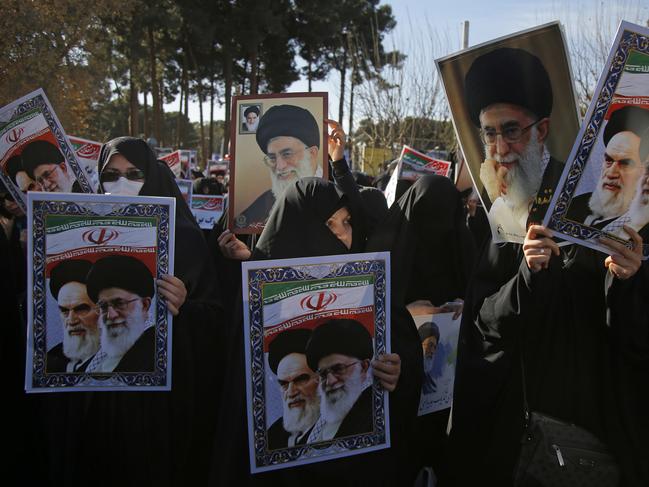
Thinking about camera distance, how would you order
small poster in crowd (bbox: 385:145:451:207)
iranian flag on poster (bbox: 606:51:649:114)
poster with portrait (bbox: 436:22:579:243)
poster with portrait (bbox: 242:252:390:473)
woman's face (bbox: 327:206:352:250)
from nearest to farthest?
iranian flag on poster (bbox: 606:51:649:114)
poster with portrait (bbox: 436:22:579:243)
poster with portrait (bbox: 242:252:390:473)
woman's face (bbox: 327:206:352:250)
small poster in crowd (bbox: 385:145:451:207)

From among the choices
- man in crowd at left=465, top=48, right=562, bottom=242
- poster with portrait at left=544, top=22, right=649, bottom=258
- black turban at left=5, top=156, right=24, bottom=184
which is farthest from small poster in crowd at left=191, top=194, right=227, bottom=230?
poster with portrait at left=544, top=22, right=649, bottom=258

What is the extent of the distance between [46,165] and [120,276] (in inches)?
39.8

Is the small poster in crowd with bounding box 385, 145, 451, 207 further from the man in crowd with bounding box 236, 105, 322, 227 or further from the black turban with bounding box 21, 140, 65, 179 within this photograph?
the black turban with bounding box 21, 140, 65, 179

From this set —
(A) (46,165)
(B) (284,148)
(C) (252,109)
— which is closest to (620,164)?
(B) (284,148)

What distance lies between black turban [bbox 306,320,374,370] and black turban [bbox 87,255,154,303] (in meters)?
0.63

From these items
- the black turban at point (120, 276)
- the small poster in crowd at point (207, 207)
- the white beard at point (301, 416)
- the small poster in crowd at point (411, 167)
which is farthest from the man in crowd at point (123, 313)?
the small poster in crowd at point (207, 207)

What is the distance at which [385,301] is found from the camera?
2.06 metres

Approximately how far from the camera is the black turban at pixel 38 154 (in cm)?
276

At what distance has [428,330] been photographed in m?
2.81

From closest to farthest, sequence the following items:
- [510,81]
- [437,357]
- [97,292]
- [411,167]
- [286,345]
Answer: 1. [510,81]
2. [286,345]
3. [97,292]
4. [437,357]
5. [411,167]

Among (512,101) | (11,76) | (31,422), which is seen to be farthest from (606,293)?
(11,76)

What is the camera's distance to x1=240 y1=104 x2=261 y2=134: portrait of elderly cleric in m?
3.12

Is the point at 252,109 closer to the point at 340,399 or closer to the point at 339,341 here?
the point at 339,341

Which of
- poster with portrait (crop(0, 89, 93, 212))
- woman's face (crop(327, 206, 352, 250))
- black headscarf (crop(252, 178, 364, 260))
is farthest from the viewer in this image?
poster with portrait (crop(0, 89, 93, 212))
